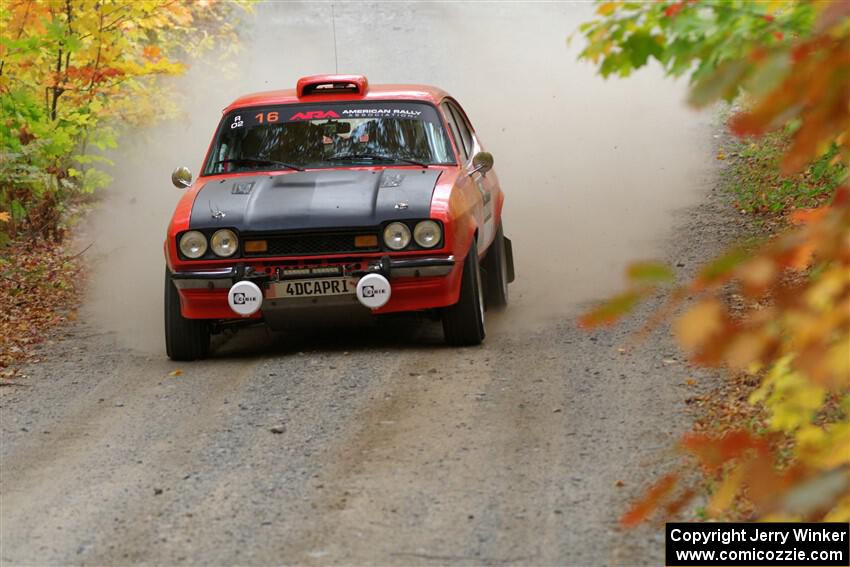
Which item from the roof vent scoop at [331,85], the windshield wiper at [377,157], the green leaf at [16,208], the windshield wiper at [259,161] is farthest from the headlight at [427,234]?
the green leaf at [16,208]

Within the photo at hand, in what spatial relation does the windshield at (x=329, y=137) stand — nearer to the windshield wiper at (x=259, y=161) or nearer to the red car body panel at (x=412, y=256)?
the windshield wiper at (x=259, y=161)

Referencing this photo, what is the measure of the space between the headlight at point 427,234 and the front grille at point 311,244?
0.90 feet

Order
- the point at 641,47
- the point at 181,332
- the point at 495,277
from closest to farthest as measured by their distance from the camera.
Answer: the point at 641,47 < the point at 181,332 < the point at 495,277

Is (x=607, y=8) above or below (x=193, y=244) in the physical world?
above

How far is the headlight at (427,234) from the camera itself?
858cm

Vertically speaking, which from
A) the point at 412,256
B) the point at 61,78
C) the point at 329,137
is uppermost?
the point at 61,78

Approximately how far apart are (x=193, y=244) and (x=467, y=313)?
1.90m

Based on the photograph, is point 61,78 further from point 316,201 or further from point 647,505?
point 647,505

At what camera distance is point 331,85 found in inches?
398

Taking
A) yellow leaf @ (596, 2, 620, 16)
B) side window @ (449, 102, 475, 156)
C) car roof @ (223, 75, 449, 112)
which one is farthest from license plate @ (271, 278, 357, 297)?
yellow leaf @ (596, 2, 620, 16)

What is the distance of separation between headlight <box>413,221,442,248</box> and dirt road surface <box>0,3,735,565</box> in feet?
2.55

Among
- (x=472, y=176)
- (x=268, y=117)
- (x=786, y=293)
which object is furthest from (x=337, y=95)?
(x=786, y=293)

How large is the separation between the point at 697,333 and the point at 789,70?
0.55 metres

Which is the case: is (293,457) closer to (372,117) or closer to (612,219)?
(372,117)
